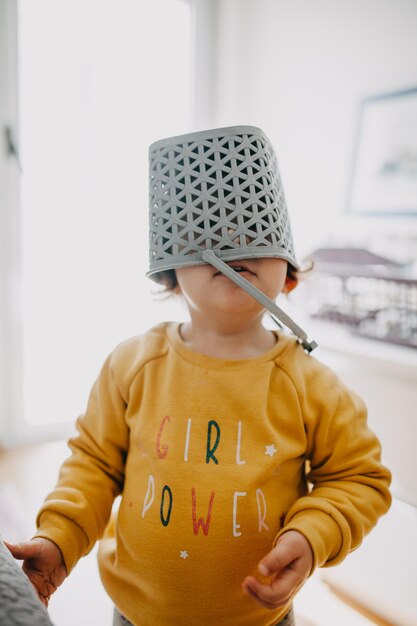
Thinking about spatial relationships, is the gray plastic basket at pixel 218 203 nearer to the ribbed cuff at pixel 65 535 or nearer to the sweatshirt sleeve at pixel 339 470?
the sweatshirt sleeve at pixel 339 470

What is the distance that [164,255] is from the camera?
60cm

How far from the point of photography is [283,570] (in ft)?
1.72

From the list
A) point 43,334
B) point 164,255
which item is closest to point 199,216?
point 164,255

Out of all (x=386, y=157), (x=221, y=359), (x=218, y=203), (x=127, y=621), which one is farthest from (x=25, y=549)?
(x=386, y=157)

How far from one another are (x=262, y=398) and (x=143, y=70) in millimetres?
1755

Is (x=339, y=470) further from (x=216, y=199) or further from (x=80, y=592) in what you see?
(x=80, y=592)

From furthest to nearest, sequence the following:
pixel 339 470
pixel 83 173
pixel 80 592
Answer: pixel 83 173 < pixel 80 592 < pixel 339 470

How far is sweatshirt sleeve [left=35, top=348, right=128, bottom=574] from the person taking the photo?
1.97 feet

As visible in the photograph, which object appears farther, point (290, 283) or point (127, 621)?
point (290, 283)

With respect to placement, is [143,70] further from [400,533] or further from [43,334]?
[400,533]

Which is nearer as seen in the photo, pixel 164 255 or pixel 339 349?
pixel 164 255

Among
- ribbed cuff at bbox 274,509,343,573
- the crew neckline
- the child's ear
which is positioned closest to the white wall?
the child's ear

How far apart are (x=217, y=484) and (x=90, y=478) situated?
180 millimetres

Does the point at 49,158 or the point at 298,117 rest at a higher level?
the point at 298,117
